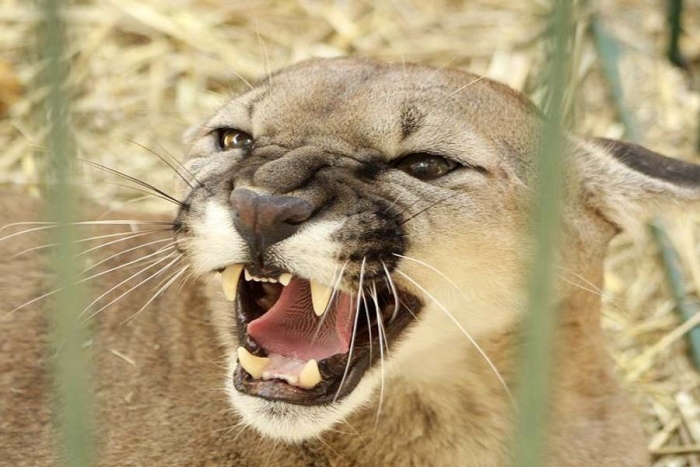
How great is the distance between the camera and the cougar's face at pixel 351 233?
2338 millimetres

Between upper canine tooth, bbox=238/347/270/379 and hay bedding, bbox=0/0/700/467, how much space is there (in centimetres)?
175

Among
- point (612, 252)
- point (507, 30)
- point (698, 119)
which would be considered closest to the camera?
point (612, 252)

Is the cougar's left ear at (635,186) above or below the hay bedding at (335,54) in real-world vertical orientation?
below

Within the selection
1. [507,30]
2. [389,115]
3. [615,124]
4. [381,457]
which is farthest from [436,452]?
[507,30]

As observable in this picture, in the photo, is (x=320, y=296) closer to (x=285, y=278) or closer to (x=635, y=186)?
(x=285, y=278)

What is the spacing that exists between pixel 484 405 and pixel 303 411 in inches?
20.2

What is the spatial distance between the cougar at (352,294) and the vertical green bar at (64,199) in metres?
0.65

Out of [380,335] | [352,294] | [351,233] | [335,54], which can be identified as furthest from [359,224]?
[335,54]

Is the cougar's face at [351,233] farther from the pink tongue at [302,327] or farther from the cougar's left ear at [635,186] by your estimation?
the cougar's left ear at [635,186]

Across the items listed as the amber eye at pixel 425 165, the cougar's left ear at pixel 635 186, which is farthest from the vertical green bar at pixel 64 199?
the cougar's left ear at pixel 635 186

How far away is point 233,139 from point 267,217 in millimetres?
705

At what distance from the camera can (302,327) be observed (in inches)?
100

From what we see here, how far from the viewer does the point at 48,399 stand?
2.93 meters

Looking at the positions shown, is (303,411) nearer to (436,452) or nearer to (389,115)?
(436,452)
